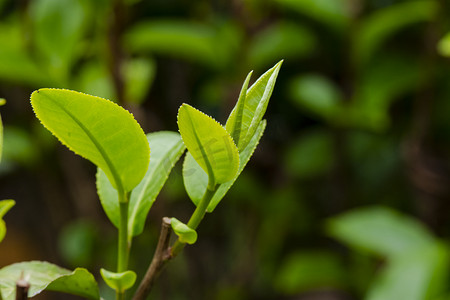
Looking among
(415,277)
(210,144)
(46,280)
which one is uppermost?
(210,144)

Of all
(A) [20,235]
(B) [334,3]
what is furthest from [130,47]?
(A) [20,235]

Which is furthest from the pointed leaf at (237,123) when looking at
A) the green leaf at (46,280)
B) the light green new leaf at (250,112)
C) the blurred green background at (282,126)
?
the blurred green background at (282,126)

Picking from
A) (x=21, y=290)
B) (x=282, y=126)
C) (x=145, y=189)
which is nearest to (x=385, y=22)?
(x=282, y=126)

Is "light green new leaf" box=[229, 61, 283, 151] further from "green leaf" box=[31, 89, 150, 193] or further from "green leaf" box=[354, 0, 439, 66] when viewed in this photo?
"green leaf" box=[354, 0, 439, 66]

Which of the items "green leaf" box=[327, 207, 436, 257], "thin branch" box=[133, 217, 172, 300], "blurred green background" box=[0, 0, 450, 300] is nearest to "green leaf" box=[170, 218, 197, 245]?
"thin branch" box=[133, 217, 172, 300]

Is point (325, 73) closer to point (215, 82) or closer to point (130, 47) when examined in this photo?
point (215, 82)

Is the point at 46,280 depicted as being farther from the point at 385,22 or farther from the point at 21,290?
the point at 385,22
